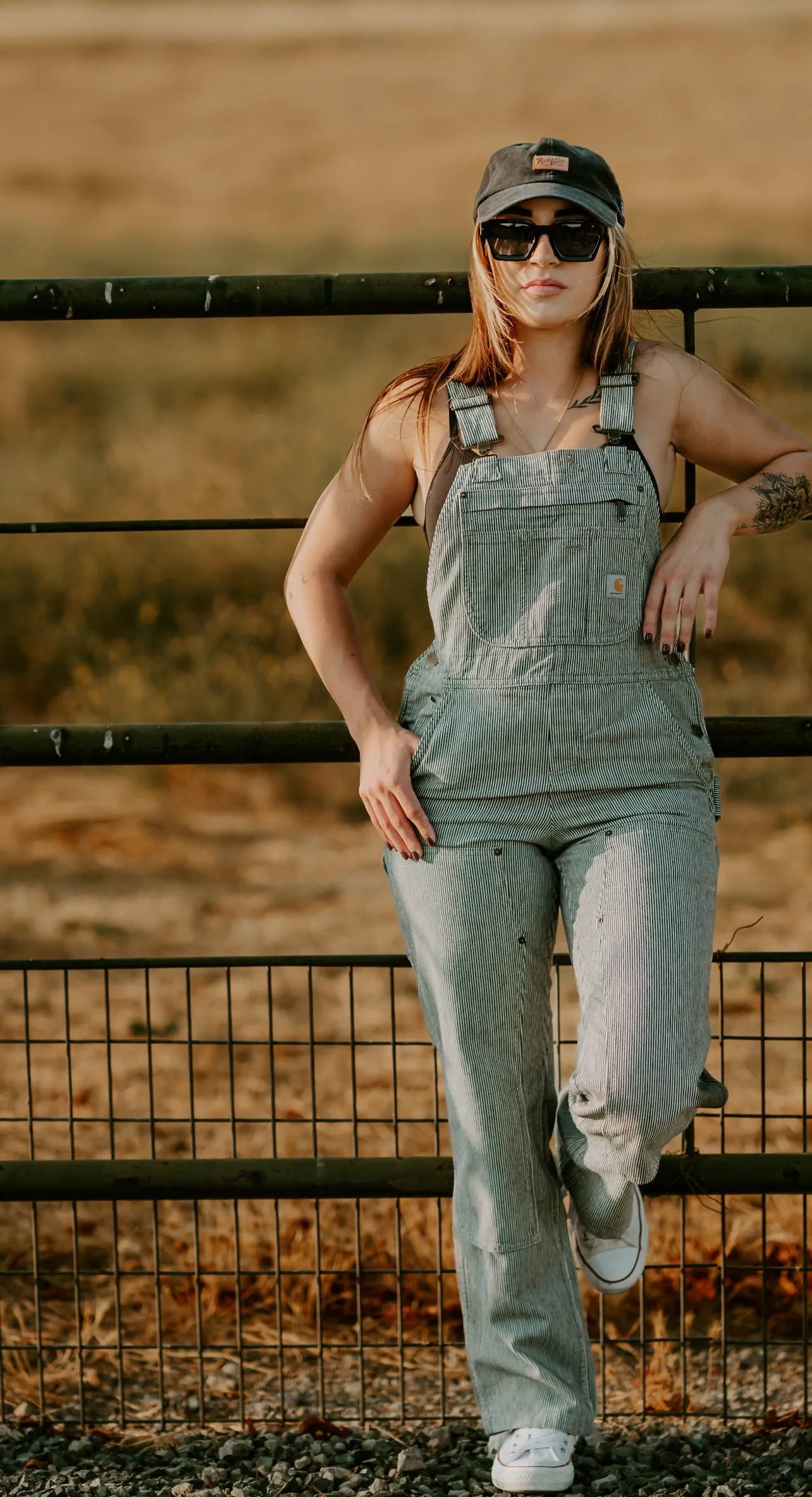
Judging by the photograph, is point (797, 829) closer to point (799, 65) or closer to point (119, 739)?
point (119, 739)

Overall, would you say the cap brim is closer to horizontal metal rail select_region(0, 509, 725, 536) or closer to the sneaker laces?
horizontal metal rail select_region(0, 509, 725, 536)

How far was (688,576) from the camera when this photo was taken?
2066 millimetres

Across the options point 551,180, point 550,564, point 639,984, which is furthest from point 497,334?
point 639,984

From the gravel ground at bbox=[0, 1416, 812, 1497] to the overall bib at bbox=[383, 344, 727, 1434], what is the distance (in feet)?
1.05

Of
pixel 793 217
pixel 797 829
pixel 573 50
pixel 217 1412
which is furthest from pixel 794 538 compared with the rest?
pixel 573 50

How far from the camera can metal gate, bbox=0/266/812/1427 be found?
2.31m

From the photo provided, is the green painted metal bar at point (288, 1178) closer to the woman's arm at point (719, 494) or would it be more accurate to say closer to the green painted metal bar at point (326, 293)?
the woman's arm at point (719, 494)

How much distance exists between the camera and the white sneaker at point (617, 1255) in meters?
2.17

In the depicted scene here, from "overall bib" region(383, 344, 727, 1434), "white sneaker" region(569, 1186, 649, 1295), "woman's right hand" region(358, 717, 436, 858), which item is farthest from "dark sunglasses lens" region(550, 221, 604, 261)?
"white sneaker" region(569, 1186, 649, 1295)

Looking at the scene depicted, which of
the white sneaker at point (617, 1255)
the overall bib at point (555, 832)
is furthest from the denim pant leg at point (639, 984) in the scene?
the white sneaker at point (617, 1255)

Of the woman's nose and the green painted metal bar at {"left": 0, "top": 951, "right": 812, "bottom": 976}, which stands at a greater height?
the woman's nose

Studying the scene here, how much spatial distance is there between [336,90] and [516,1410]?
29.1m

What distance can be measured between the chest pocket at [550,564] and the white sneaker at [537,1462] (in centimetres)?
99

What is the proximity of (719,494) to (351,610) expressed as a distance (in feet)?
1.65
